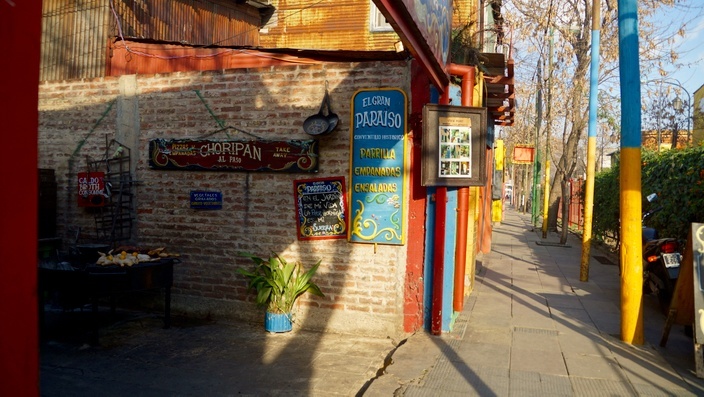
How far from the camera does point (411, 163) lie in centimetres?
667

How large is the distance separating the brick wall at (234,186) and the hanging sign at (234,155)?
0.33 ft

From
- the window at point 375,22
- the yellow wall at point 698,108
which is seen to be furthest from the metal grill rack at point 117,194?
the yellow wall at point 698,108

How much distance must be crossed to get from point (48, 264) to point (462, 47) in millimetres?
6027

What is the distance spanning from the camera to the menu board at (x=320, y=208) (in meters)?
6.91

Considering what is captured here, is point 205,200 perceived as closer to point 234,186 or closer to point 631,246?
point 234,186

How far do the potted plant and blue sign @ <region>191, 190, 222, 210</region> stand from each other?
1.03 m

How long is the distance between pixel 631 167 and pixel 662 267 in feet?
6.67

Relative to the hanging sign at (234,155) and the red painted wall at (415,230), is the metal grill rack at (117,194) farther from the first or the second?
the red painted wall at (415,230)

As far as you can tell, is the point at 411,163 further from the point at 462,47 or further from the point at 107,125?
the point at 107,125

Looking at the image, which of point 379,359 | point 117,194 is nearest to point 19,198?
point 379,359

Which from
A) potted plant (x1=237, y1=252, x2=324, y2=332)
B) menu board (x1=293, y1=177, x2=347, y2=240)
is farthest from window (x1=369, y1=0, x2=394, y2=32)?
potted plant (x1=237, y1=252, x2=324, y2=332)

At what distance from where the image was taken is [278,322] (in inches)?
269

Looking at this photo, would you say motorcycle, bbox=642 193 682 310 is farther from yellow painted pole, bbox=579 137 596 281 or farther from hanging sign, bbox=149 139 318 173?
hanging sign, bbox=149 139 318 173

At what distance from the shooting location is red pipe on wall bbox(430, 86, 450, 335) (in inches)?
258
